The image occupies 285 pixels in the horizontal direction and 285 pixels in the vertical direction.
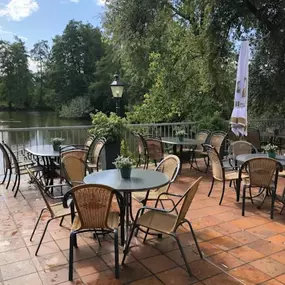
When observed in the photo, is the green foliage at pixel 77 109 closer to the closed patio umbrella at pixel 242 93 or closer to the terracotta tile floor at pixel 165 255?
the closed patio umbrella at pixel 242 93

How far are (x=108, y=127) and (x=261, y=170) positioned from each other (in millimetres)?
2916

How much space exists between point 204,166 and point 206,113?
187 inches

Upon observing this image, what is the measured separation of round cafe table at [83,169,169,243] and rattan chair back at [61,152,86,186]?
1.74 ft

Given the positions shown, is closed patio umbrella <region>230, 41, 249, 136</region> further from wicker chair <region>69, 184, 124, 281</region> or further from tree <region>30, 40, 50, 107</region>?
tree <region>30, 40, 50, 107</region>

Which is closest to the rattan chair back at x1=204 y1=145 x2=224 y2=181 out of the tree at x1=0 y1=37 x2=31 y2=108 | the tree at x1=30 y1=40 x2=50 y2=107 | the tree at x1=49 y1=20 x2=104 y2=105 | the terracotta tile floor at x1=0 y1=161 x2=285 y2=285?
the terracotta tile floor at x1=0 y1=161 x2=285 y2=285

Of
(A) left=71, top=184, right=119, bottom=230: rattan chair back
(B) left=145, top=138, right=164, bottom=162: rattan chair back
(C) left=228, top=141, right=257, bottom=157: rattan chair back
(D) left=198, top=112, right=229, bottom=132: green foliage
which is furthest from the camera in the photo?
(D) left=198, top=112, right=229, bottom=132: green foliage

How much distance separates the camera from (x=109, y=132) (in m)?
5.71

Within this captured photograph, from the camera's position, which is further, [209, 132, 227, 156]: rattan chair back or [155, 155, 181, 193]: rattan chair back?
[209, 132, 227, 156]: rattan chair back

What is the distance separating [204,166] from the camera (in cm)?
655

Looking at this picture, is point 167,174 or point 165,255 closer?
point 165,255

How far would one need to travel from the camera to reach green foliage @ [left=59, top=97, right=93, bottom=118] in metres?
30.5

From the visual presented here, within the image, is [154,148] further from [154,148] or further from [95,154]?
[95,154]

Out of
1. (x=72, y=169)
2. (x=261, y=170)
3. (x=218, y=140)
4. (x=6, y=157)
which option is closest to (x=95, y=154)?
(x=6, y=157)

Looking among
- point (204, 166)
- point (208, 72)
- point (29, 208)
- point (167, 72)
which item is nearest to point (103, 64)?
point (167, 72)
